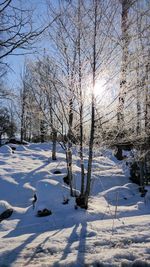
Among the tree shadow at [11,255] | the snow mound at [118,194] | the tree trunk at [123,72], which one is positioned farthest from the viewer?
the snow mound at [118,194]

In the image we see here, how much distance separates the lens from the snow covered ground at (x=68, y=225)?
14.1 ft

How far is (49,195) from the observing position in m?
9.66

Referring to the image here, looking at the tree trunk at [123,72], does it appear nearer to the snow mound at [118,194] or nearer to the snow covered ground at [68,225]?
the snow covered ground at [68,225]

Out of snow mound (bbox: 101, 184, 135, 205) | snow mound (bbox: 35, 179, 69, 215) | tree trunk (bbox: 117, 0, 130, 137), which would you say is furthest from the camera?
snow mound (bbox: 101, 184, 135, 205)

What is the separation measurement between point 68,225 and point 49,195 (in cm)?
265

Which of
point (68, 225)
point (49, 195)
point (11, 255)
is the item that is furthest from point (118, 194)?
point (11, 255)

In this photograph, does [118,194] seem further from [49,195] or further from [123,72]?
[123,72]

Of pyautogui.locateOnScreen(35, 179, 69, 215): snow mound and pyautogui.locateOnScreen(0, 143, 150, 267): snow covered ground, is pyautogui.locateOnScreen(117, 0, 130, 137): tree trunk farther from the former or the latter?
pyautogui.locateOnScreen(35, 179, 69, 215): snow mound

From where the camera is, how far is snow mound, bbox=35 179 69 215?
8844 mm

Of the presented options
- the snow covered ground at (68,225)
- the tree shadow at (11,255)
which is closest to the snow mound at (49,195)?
the snow covered ground at (68,225)

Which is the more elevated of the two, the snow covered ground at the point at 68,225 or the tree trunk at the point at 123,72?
the tree trunk at the point at 123,72

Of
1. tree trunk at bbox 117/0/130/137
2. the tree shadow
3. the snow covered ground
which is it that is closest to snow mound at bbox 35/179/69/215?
the snow covered ground

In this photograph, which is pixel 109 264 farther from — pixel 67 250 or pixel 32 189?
pixel 32 189

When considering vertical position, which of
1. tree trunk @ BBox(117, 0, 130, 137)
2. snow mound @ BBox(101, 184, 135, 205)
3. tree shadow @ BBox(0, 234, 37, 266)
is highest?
tree trunk @ BBox(117, 0, 130, 137)
